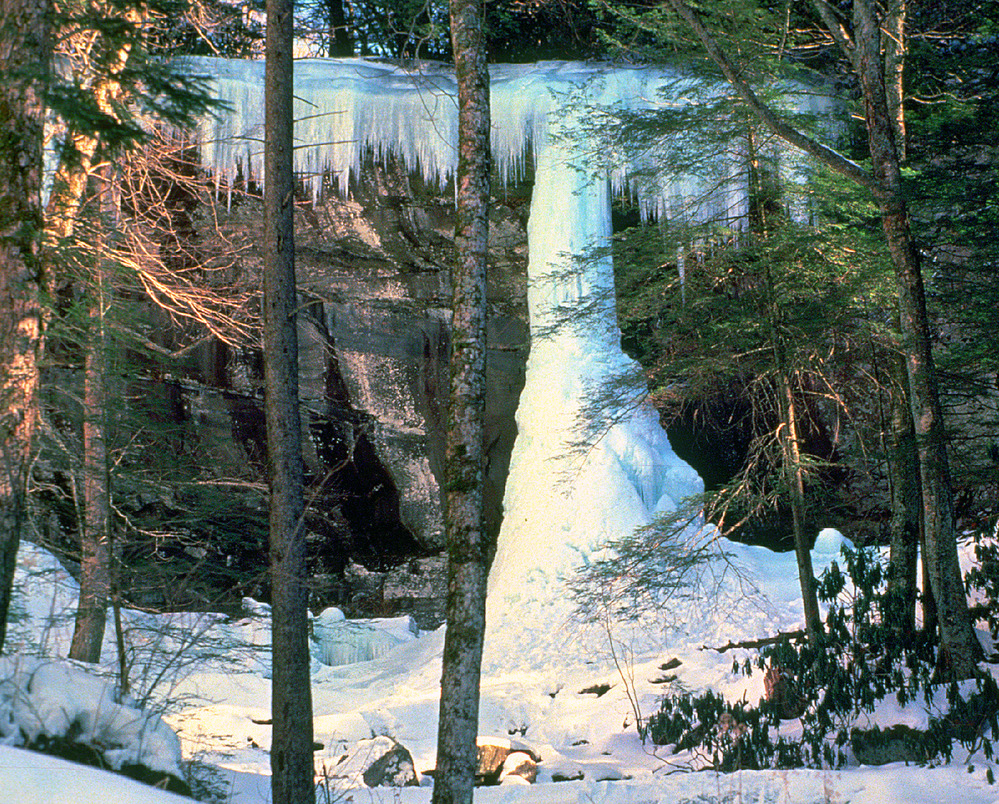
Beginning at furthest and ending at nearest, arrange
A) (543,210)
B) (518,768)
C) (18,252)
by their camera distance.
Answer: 1. (543,210)
2. (518,768)
3. (18,252)

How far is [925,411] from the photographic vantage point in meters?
7.43

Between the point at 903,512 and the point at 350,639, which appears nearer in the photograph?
the point at 903,512

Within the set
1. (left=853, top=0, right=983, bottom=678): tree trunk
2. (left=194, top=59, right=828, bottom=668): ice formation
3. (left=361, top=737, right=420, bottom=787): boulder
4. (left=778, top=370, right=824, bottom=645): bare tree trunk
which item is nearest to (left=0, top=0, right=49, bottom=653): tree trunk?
(left=361, top=737, right=420, bottom=787): boulder

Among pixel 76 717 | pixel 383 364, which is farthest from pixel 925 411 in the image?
pixel 383 364

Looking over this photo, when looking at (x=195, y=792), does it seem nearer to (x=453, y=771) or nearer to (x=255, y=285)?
(x=453, y=771)

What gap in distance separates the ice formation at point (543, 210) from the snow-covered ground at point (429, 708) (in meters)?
1.65

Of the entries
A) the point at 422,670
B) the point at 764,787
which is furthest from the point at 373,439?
the point at 764,787

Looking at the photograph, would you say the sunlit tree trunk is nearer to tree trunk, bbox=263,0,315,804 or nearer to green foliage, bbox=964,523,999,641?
green foliage, bbox=964,523,999,641

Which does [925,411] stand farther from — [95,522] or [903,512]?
[95,522]

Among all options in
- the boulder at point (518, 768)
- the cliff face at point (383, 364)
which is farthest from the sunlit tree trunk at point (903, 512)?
the cliff face at point (383, 364)

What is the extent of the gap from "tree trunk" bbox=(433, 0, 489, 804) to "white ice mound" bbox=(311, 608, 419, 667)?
7.33 m

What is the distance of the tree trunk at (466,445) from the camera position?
17.7 feet

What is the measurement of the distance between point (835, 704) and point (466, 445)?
4.41 meters

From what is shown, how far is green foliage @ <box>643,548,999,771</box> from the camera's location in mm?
6520
